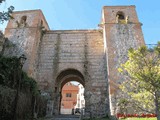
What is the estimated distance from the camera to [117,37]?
602 inches

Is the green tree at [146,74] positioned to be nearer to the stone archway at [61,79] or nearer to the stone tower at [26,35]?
the stone archway at [61,79]

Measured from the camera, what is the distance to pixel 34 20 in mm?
17234

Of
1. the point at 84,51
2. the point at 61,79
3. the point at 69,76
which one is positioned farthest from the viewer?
the point at 69,76

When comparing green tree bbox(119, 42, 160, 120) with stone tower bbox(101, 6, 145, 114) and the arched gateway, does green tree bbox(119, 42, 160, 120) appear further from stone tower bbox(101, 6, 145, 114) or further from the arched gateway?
the arched gateway

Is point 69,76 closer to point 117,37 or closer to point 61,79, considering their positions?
point 61,79

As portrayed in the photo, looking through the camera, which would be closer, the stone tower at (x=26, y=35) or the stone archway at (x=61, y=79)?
the stone tower at (x=26, y=35)

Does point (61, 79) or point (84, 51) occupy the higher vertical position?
point (84, 51)

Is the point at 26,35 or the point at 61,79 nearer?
the point at 26,35

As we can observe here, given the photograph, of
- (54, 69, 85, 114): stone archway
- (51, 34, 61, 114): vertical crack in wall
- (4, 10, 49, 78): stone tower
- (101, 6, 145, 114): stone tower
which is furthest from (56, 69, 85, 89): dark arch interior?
(101, 6, 145, 114): stone tower

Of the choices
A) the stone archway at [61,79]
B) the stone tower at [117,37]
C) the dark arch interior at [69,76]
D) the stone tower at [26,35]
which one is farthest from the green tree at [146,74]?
the dark arch interior at [69,76]

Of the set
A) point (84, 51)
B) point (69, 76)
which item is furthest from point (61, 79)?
point (84, 51)

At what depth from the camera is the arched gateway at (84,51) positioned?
1419cm

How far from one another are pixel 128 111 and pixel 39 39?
9.51 meters

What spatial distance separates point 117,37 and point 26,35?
300 inches
